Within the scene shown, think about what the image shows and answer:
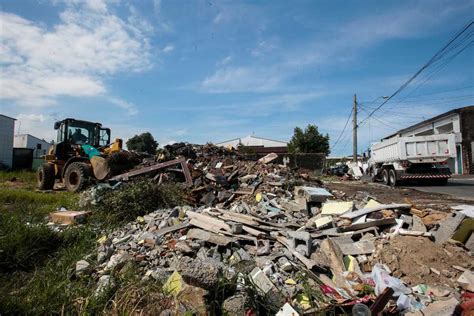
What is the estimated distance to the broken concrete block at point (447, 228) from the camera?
4799 millimetres

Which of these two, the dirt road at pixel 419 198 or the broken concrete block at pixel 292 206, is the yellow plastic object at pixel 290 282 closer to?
the broken concrete block at pixel 292 206

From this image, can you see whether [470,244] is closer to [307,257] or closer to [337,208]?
[337,208]

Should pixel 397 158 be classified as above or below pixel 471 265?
above

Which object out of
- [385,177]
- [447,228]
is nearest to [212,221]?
[447,228]

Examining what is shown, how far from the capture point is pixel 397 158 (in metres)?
15.9

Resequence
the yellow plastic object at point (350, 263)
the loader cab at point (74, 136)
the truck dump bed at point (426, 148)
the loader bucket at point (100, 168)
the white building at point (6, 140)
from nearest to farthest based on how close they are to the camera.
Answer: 1. the yellow plastic object at point (350, 263)
2. the loader bucket at point (100, 168)
3. the loader cab at point (74, 136)
4. the truck dump bed at point (426, 148)
5. the white building at point (6, 140)

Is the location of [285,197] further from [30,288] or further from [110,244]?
[30,288]

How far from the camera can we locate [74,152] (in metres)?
13.5

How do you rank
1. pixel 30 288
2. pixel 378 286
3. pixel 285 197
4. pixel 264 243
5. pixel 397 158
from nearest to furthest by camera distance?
pixel 378 286 → pixel 30 288 → pixel 264 243 → pixel 285 197 → pixel 397 158

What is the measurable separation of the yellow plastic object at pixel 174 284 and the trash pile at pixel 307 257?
16 millimetres

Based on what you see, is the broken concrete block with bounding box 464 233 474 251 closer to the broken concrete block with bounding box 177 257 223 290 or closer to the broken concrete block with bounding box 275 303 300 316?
the broken concrete block with bounding box 275 303 300 316

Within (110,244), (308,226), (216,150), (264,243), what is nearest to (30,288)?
(110,244)

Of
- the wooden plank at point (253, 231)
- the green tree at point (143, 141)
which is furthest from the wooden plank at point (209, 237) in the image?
the green tree at point (143, 141)

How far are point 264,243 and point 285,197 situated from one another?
3406 mm
